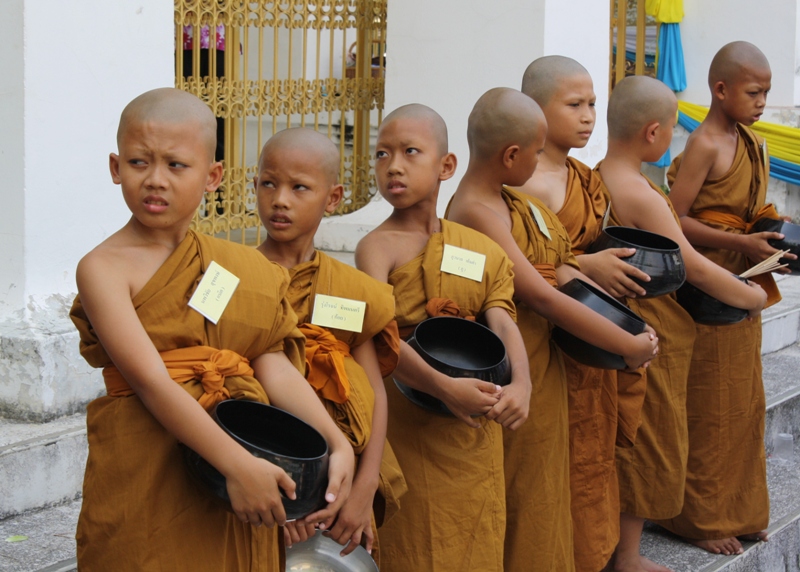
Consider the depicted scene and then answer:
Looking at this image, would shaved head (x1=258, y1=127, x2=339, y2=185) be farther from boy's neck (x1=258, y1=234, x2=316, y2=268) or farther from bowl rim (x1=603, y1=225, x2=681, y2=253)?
bowl rim (x1=603, y1=225, x2=681, y2=253)

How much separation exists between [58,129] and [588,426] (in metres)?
1.97

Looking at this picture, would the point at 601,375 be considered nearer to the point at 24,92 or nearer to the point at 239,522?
the point at 239,522

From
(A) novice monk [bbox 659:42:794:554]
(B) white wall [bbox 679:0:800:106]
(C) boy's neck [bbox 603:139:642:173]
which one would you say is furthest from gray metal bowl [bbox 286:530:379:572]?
(B) white wall [bbox 679:0:800:106]

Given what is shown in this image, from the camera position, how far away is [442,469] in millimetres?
2660

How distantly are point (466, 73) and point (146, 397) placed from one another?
4.24 meters

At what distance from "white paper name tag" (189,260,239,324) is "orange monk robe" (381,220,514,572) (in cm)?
70

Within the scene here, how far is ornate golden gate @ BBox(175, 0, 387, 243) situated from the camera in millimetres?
5250

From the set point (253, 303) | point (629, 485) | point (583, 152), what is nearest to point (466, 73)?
point (583, 152)

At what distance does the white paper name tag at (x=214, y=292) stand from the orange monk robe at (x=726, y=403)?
8.03ft

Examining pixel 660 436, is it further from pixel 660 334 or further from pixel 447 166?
pixel 447 166

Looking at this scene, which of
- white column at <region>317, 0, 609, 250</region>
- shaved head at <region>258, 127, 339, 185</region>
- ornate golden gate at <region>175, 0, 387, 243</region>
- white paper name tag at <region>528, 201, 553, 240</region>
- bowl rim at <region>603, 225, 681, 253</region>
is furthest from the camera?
white column at <region>317, 0, 609, 250</region>

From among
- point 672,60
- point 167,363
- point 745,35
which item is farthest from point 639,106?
point 672,60

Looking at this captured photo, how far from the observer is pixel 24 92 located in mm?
3287

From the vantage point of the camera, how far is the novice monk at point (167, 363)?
6.15 feet
